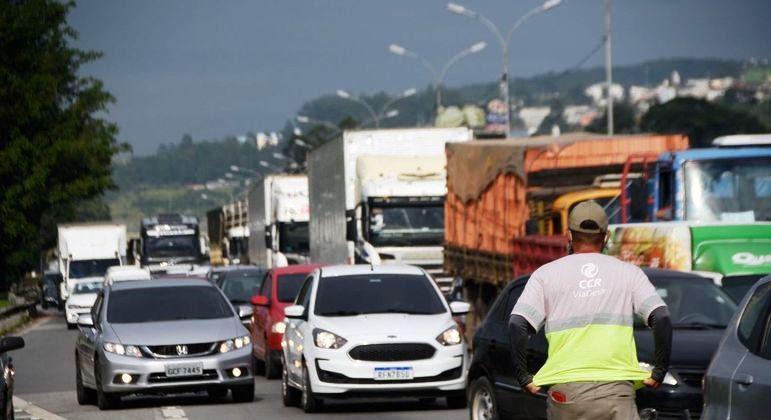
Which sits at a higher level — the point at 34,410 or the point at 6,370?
the point at 6,370

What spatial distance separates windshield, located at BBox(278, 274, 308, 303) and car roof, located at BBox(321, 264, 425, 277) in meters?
→ 4.85

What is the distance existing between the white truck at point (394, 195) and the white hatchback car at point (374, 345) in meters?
13.8

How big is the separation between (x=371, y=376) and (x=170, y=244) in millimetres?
51033

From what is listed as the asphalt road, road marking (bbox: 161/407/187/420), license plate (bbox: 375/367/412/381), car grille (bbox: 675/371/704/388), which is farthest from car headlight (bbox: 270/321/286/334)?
car grille (bbox: 675/371/704/388)

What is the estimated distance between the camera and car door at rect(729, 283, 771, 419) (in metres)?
8.19

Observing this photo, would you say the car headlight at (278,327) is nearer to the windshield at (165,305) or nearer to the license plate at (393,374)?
the windshield at (165,305)

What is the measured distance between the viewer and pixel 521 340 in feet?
26.0

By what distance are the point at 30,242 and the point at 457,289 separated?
3695 centimetres

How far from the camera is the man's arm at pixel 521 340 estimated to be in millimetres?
7906

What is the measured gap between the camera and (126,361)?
1862 cm

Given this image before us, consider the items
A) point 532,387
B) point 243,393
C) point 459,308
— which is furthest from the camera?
point 243,393

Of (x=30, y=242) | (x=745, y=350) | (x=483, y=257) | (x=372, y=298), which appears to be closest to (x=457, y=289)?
(x=483, y=257)

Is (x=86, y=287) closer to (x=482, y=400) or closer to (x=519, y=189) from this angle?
(x=519, y=189)

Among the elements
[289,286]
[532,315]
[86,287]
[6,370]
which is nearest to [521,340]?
[532,315]
